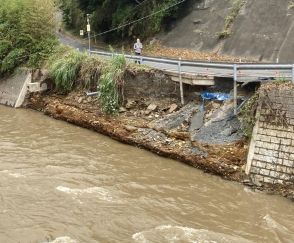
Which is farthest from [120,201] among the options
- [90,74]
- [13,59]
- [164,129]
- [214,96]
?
Result: [13,59]

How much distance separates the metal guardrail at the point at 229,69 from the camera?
17.6m

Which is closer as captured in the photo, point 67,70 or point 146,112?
point 146,112

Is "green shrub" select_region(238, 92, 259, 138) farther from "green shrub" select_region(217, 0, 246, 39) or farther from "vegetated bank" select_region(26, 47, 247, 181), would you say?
"green shrub" select_region(217, 0, 246, 39)

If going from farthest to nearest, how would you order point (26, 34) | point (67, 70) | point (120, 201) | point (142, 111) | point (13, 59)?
point (26, 34)
point (13, 59)
point (67, 70)
point (142, 111)
point (120, 201)

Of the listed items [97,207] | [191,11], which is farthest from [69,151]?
[191,11]

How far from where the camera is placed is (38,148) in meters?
19.6

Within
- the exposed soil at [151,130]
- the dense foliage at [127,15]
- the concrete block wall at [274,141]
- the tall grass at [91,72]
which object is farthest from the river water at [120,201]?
the dense foliage at [127,15]

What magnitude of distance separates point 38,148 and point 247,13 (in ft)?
51.6

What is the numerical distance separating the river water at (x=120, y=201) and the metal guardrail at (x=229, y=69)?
4.22m

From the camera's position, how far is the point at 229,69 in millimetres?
19094

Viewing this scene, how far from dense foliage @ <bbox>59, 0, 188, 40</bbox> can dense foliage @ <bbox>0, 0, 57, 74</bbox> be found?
5640 mm

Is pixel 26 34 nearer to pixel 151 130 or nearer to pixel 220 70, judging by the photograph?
pixel 151 130

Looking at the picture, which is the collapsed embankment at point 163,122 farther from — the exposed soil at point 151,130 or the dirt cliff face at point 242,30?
the dirt cliff face at point 242,30

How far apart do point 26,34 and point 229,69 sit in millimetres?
15645
